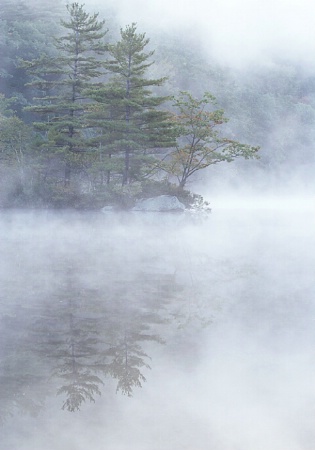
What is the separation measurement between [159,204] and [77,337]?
23572mm

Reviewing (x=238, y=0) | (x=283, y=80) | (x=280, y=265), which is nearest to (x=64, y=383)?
(x=280, y=265)

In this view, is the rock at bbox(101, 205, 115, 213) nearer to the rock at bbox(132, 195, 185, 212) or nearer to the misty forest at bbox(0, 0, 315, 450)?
the misty forest at bbox(0, 0, 315, 450)

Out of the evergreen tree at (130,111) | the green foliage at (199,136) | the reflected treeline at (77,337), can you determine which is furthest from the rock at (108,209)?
the reflected treeline at (77,337)

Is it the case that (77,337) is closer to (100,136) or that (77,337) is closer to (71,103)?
(100,136)

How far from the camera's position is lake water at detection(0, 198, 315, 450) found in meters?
4.78

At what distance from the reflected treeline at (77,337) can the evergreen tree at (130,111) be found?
19.8 metres

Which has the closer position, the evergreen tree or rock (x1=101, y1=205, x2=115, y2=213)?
the evergreen tree

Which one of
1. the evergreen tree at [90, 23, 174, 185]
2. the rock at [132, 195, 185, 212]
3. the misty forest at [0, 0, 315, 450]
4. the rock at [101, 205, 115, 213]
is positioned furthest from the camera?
the rock at [132, 195, 185, 212]

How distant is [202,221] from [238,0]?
70961 millimetres

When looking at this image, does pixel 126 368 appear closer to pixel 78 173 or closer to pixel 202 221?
pixel 202 221

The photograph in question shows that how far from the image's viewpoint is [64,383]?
18.9 feet

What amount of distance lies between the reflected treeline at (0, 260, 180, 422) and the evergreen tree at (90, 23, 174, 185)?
65.0ft

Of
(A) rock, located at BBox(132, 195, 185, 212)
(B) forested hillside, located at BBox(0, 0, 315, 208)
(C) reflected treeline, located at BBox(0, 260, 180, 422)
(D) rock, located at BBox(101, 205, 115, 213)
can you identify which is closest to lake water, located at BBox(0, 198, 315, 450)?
(C) reflected treeline, located at BBox(0, 260, 180, 422)

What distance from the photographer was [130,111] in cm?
3139
